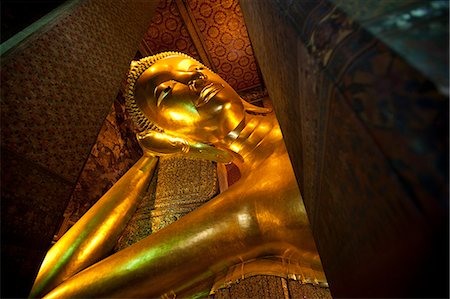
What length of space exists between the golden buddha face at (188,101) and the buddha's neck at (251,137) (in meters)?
0.06

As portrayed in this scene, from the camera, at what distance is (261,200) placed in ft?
3.32

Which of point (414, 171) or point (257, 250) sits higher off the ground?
point (257, 250)

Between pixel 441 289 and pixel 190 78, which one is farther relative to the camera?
pixel 190 78

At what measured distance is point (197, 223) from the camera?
1.06 metres

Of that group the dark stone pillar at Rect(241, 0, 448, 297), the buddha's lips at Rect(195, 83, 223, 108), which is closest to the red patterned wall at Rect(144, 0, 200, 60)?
the buddha's lips at Rect(195, 83, 223, 108)

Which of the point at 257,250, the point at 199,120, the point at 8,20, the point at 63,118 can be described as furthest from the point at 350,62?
the point at 199,120

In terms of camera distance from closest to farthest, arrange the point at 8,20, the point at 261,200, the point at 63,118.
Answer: the point at 63,118 < the point at 8,20 < the point at 261,200

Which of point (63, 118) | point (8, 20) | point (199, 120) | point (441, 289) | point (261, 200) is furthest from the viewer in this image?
point (199, 120)

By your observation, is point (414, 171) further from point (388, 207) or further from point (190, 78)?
point (190, 78)

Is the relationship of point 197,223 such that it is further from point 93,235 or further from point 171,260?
point 93,235

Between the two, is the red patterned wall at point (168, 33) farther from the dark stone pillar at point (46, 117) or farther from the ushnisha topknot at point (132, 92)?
the dark stone pillar at point (46, 117)

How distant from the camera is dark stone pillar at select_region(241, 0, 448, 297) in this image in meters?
0.15

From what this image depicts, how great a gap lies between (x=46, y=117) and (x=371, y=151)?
67 cm

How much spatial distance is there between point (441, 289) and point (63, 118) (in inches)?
28.9
